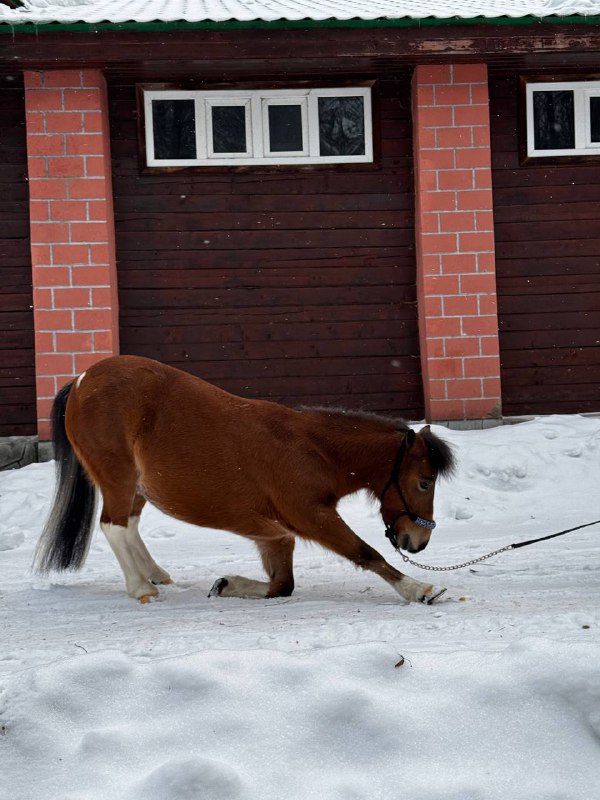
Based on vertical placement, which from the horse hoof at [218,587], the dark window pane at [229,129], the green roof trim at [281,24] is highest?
the green roof trim at [281,24]

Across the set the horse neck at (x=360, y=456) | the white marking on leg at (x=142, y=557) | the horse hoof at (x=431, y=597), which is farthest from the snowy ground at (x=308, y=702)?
the horse neck at (x=360, y=456)

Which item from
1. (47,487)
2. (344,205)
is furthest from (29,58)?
(47,487)

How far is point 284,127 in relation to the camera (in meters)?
9.53

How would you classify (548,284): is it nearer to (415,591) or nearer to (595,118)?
(595,118)

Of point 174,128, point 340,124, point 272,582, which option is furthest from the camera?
point 340,124

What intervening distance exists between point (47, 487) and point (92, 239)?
269cm

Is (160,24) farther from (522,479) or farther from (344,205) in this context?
(522,479)

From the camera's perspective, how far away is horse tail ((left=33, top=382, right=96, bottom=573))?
488 centimetres

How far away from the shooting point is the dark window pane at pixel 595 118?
384 inches

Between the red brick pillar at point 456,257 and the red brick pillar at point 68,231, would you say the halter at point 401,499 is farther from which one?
the red brick pillar at point 68,231

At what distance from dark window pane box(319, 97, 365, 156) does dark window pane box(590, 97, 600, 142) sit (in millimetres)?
2519

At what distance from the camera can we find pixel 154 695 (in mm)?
2742

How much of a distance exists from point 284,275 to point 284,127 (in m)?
1.57

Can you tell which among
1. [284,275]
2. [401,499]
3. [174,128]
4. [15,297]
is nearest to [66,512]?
[401,499]
